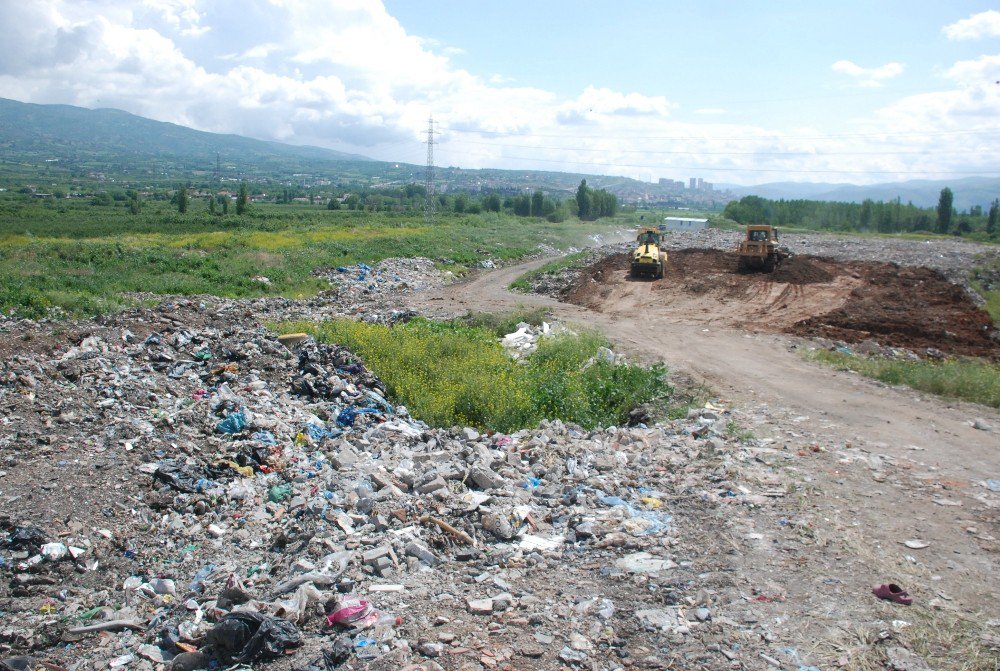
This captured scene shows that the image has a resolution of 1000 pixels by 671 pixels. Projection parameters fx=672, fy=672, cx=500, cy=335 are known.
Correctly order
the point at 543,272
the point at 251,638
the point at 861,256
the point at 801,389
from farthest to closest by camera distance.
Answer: the point at 861,256 → the point at 543,272 → the point at 801,389 → the point at 251,638

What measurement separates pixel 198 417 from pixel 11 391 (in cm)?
237

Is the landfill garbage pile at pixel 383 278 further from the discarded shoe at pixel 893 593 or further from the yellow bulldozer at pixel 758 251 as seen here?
the discarded shoe at pixel 893 593

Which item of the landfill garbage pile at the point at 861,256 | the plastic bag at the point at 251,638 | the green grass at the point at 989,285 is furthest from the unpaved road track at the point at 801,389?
the green grass at the point at 989,285

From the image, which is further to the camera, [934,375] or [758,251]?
[758,251]

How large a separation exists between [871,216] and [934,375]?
7189 centimetres

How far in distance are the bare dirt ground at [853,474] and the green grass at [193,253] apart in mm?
11163

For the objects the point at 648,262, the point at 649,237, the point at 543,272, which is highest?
the point at 649,237

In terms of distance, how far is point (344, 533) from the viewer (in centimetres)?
612

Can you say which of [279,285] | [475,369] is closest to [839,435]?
[475,369]

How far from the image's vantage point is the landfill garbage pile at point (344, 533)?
4.55 metres

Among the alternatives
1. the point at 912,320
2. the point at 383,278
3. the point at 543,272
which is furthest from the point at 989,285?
the point at 383,278

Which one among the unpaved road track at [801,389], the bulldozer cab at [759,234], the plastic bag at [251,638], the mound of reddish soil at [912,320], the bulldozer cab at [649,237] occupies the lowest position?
the plastic bag at [251,638]

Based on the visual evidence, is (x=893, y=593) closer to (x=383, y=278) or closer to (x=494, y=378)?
(x=494, y=378)

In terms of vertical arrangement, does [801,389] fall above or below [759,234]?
below
